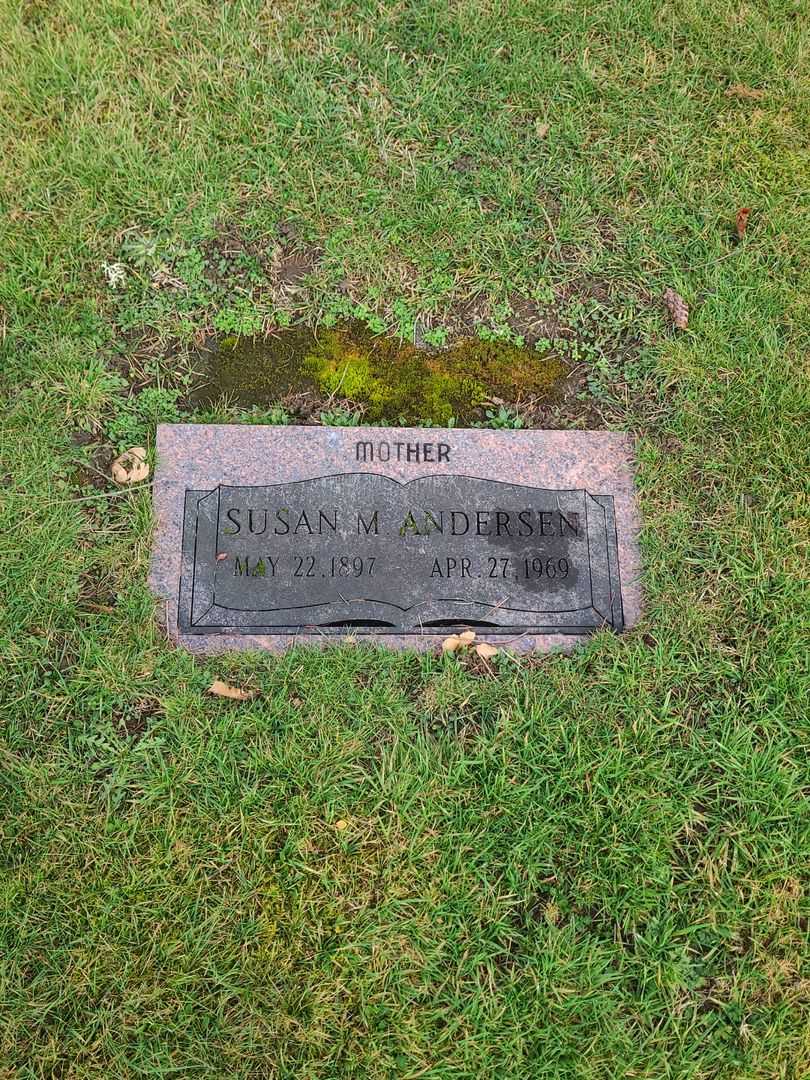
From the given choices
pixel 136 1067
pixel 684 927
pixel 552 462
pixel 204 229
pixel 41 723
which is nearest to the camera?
pixel 136 1067

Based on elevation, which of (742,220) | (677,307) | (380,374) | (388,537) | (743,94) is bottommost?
(388,537)

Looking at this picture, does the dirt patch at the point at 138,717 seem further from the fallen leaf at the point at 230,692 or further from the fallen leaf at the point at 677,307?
the fallen leaf at the point at 677,307

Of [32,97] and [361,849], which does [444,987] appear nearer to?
[361,849]

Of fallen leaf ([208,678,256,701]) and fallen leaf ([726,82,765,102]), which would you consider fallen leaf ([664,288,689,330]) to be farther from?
fallen leaf ([208,678,256,701])

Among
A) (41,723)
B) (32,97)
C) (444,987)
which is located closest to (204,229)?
(32,97)

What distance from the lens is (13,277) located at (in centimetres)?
279

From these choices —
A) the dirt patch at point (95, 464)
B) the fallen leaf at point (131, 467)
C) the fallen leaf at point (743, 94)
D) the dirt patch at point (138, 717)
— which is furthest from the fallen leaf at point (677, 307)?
the dirt patch at point (138, 717)

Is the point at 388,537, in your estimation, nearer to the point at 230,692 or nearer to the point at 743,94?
the point at 230,692

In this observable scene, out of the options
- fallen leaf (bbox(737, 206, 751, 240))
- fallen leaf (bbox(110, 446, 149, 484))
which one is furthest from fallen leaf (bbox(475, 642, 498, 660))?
fallen leaf (bbox(737, 206, 751, 240))

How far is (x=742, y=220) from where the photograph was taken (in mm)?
3039

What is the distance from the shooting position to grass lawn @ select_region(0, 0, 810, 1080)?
2.01m

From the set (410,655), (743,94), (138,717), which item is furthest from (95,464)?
(743,94)

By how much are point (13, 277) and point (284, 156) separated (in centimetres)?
114

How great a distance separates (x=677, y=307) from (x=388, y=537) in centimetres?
147
